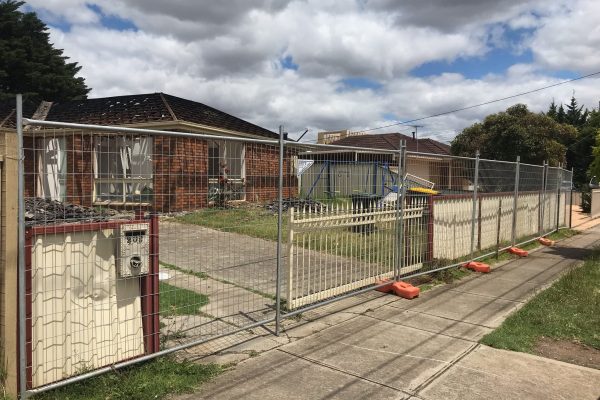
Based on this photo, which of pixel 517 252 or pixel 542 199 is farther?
pixel 542 199

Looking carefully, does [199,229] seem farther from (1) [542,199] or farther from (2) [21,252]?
(1) [542,199]

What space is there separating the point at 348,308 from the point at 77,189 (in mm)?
3637

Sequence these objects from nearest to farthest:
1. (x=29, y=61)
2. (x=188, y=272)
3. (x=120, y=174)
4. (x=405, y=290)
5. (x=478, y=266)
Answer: (x=120, y=174), (x=405, y=290), (x=188, y=272), (x=478, y=266), (x=29, y=61)

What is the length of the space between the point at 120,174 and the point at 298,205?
86.5 inches

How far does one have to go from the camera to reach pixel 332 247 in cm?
573

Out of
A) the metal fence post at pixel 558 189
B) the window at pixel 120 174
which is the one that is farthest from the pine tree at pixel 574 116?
the window at pixel 120 174

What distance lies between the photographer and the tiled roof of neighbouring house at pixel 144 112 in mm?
15602

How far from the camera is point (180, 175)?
4.20m

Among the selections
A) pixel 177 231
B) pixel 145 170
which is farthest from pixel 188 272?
pixel 145 170

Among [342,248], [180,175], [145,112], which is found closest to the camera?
[180,175]

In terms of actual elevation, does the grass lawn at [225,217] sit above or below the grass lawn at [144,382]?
above

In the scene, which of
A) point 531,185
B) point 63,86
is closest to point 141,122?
point 531,185

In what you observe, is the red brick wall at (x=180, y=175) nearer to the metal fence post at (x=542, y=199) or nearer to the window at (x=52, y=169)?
the window at (x=52, y=169)

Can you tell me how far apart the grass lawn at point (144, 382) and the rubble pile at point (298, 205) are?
→ 6.35 feet
